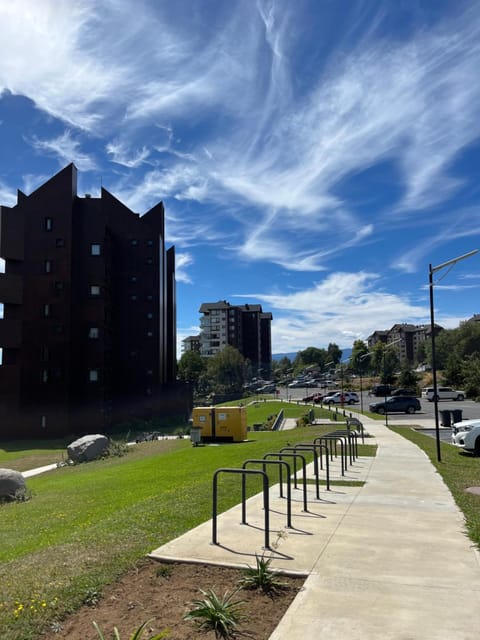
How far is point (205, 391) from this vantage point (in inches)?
3846

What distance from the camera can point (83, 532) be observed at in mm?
7449

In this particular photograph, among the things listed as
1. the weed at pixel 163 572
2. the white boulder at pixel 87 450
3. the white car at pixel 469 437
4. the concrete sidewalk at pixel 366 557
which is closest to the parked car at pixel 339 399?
the white boulder at pixel 87 450

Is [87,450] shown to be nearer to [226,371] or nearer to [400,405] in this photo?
[400,405]

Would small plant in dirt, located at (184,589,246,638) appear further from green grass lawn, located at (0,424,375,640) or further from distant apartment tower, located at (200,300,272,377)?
distant apartment tower, located at (200,300,272,377)

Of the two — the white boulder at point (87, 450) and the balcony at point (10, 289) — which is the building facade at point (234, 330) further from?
the white boulder at point (87, 450)

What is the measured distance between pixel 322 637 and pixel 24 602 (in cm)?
272

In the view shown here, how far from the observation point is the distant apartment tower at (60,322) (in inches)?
1822

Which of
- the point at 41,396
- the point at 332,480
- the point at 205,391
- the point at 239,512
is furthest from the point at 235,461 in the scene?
the point at 205,391

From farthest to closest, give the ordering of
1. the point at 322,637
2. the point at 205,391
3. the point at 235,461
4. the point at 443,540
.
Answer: the point at 205,391 < the point at 235,461 < the point at 443,540 < the point at 322,637

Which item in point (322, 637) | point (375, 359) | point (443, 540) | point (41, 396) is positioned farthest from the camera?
point (375, 359)

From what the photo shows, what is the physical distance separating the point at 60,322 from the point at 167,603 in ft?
149

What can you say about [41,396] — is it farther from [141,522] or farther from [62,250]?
[141,522]

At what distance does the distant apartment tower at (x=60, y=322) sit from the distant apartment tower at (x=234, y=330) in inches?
3741

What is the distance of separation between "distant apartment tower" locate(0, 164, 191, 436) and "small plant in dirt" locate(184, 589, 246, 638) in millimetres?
45058
